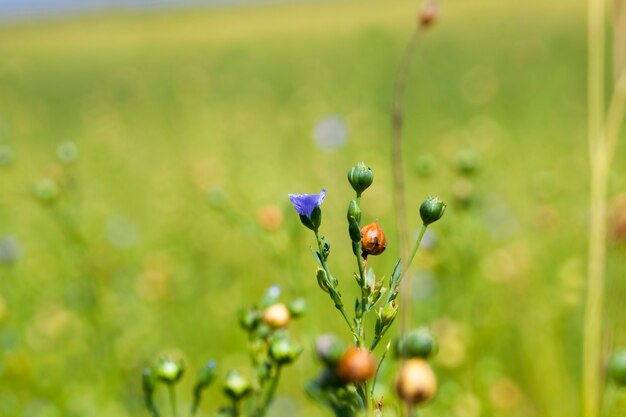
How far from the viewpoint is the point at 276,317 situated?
3.17ft

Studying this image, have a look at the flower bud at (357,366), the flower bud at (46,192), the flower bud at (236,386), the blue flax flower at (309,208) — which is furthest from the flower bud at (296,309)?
the flower bud at (46,192)

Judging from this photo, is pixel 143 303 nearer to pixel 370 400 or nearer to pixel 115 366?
pixel 115 366

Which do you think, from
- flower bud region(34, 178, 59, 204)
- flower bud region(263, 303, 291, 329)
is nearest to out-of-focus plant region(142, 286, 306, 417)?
flower bud region(263, 303, 291, 329)

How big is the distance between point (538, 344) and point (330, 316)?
0.68m

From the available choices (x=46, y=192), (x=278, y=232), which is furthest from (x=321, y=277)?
(x=46, y=192)

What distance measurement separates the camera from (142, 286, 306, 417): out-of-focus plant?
36.1 inches

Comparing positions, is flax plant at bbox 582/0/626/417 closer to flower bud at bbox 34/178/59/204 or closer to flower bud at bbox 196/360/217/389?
flower bud at bbox 196/360/217/389

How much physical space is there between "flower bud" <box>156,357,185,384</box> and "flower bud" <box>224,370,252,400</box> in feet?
0.30

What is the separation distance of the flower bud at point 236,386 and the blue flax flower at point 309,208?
26 centimetres

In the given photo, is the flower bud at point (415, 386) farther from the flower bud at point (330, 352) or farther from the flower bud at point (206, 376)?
the flower bud at point (206, 376)

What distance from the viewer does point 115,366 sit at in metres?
1.81

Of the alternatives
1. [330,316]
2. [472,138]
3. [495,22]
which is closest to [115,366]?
[330,316]

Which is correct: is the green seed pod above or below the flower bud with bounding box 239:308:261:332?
below

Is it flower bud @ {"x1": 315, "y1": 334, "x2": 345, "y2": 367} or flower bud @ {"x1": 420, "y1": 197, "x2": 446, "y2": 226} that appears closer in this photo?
flower bud @ {"x1": 315, "y1": 334, "x2": 345, "y2": 367}
